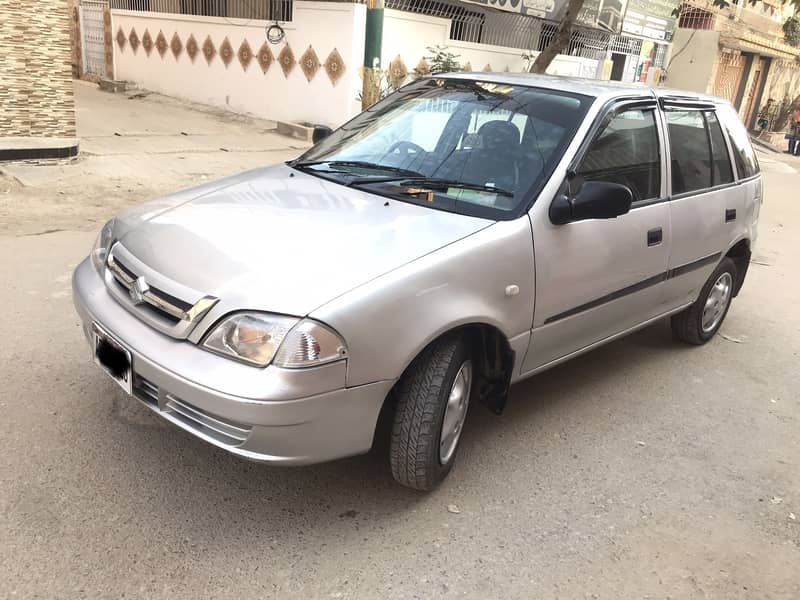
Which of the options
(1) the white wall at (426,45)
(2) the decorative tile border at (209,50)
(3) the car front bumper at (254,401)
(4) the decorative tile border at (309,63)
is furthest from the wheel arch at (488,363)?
(2) the decorative tile border at (209,50)

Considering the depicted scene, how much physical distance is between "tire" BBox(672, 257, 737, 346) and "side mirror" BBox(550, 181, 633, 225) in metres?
1.86

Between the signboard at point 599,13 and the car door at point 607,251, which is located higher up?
the signboard at point 599,13

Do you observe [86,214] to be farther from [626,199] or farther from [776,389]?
[776,389]

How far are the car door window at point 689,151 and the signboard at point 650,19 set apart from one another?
1575cm

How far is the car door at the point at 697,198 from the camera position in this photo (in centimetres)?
410

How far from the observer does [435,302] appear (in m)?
2.68

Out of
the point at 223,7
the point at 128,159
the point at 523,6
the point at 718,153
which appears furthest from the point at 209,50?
the point at 718,153

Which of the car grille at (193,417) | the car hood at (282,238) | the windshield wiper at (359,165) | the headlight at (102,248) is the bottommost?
the car grille at (193,417)

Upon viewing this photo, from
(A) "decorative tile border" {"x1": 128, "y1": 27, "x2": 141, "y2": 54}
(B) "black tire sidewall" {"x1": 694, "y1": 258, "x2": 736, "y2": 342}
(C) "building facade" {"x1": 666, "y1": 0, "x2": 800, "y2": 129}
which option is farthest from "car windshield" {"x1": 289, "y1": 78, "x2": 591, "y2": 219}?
(C) "building facade" {"x1": 666, "y1": 0, "x2": 800, "y2": 129}

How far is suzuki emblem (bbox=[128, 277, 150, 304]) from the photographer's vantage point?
268 cm

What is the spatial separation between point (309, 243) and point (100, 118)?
11168 millimetres

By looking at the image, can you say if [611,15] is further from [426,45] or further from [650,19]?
[426,45]

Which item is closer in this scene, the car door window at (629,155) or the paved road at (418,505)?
the paved road at (418,505)

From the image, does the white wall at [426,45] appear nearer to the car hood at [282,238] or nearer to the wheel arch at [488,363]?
the car hood at [282,238]
